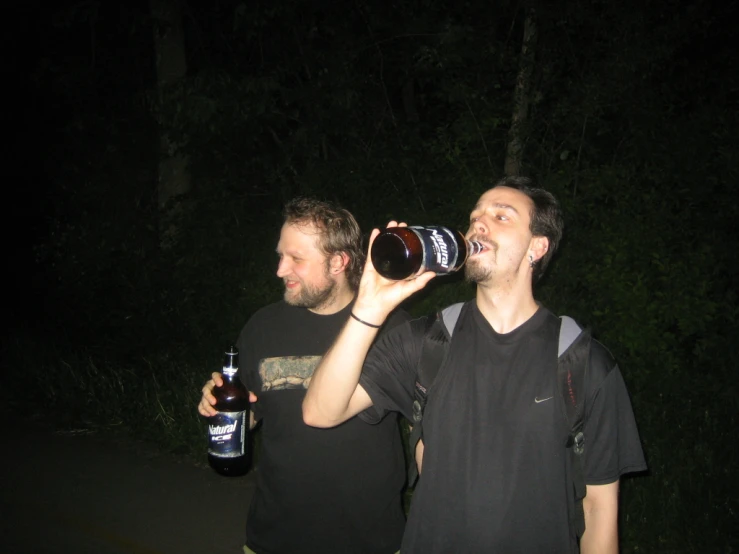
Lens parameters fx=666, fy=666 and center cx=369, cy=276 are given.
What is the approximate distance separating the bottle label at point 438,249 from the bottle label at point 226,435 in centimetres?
109

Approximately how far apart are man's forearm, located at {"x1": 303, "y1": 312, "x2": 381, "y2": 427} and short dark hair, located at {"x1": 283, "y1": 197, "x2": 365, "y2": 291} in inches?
28.0

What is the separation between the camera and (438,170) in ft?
22.3

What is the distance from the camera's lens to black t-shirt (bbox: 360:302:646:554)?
1989mm

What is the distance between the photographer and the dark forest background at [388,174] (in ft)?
17.0

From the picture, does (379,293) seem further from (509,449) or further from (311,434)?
(311,434)

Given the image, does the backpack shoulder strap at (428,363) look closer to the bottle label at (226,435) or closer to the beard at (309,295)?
the beard at (309,295)

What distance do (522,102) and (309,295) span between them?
416 centimetres

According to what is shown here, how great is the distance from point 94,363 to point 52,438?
2124 mm

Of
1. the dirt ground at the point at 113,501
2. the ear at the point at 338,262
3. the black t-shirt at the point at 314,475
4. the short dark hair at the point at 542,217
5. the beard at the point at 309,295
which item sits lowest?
the dirt ground at the point at 113,501

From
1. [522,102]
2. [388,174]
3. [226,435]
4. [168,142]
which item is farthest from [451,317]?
[168,142]

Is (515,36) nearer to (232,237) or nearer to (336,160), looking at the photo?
(336,160)

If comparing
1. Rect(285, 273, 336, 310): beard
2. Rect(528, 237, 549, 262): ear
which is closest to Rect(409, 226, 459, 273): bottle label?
Rect(528, 237, 549, 262): ear

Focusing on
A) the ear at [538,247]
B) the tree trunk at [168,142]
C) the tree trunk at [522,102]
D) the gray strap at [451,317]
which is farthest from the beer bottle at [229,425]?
the tree trunk at [168,142]

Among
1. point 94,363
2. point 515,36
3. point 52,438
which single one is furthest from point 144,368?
point 515,36
